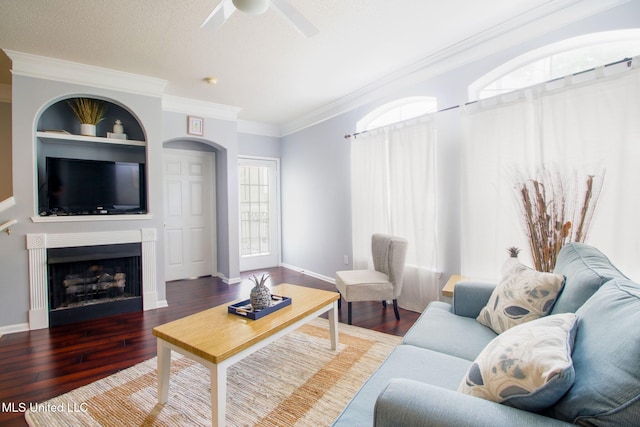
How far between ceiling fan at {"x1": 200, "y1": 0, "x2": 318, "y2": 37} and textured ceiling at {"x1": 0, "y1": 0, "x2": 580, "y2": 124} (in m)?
0.49

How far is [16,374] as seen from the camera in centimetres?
217

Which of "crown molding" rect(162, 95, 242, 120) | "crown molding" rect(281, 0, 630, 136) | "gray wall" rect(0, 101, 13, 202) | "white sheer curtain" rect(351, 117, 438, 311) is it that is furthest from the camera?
"crown molding" rect(162, 95, 242, 120)

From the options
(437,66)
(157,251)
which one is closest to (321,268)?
(157,251)

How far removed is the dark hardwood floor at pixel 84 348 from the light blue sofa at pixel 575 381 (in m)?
1.50

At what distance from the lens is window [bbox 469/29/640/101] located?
2.15 m

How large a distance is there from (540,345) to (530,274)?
0.85 meters

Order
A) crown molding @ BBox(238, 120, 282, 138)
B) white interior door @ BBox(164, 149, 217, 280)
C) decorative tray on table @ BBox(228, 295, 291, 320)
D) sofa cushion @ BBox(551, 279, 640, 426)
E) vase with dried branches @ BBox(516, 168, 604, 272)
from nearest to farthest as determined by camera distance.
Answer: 1. sofa cushion @ BBox(551, 279, 640, 426)
2. decorative tray on table @ BBox(228, 295, 291, 320)
3. vase with dried branches @ BBox(516, 168, 604, 272)
4. white interior door @ BBox(164, 149, 217, 280)
5. crown molding @ BBox(238, 120, 282, 138)

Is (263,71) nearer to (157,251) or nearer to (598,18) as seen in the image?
(157,251)

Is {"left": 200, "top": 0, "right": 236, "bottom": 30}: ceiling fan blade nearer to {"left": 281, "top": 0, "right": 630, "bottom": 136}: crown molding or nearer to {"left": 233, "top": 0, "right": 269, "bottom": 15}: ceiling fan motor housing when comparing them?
{"left": 233, "top": 0, "right": 269, "bottom": 15}: ceiling fan motor housing

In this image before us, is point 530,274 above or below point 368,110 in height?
below

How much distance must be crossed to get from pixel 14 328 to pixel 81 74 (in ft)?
8.63

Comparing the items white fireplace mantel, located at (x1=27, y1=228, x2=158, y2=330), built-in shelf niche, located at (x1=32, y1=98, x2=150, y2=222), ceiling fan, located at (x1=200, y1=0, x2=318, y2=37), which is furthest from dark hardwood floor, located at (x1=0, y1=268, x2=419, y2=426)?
ceiling fan, located at (x1=200, y1=0, x2=318, y2=37)

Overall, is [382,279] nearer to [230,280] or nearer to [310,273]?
[310,273]

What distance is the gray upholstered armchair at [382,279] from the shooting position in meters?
2.95
